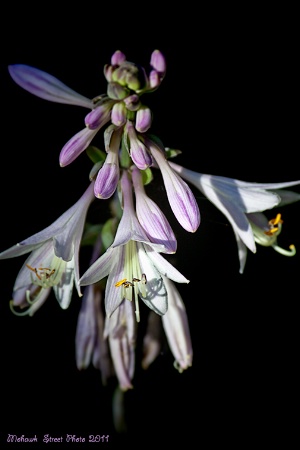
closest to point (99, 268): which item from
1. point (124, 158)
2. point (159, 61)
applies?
point (124, 158)

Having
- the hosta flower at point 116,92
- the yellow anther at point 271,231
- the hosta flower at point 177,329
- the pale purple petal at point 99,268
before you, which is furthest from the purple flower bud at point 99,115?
the yellow anther at point 271,231

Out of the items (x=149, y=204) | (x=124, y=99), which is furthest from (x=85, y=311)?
(x=124, y=99)

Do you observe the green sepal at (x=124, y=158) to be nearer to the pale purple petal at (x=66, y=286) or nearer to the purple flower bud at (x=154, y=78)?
the purple flower bud at (x=154, y=78)

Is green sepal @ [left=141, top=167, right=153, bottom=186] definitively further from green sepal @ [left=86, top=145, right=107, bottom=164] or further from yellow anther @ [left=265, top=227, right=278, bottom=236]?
yellow anther @ [left=265, top=227, right=278, bottom=236]

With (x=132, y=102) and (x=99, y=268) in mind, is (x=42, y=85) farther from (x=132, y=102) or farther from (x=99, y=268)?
(x=99, y=268)

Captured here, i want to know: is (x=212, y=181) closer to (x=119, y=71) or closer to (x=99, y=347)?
(x=119, y=71)

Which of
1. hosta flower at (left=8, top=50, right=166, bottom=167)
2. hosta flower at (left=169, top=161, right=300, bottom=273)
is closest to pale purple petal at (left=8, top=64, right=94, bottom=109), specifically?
hosta flower at (left=8, top=50, right=166, bottom=167)
